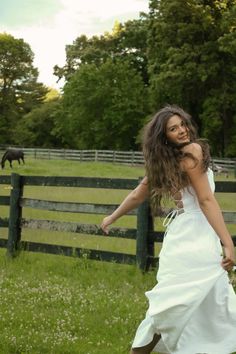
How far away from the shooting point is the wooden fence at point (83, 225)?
761cm

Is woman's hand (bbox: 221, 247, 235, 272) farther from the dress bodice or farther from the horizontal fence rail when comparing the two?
the horizontal fence rail

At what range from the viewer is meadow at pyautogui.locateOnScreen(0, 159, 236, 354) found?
4988 millimetres

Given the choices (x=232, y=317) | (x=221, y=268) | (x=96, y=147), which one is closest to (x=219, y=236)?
(x=221, y=268)

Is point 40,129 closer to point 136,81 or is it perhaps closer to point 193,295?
point 136,81

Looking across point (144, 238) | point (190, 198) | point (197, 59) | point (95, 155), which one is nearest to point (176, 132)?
point (190, 198)

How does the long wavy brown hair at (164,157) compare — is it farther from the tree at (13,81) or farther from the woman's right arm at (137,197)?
the tree at (13,81)

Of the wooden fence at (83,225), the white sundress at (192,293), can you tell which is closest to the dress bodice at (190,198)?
the white sundress at (192,293)

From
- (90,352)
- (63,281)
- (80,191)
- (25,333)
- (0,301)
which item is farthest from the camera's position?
(80,191)

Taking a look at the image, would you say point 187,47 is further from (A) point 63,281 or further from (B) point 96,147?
(A) point 63,281

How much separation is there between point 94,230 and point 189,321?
440cm

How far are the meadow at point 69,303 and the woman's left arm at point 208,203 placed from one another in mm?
1683

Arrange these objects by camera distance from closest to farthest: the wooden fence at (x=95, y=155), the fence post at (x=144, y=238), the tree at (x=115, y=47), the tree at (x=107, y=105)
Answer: the fence post at (x=144, y=238), the wooden fence at (x=95, y=155), the tree at (x=107, y=105), the tree at (x=115, y=47)

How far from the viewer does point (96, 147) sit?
184 feet

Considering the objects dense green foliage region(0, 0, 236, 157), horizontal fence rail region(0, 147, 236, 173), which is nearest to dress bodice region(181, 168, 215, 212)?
dense green foliage region(0, 0, 236, 157)
